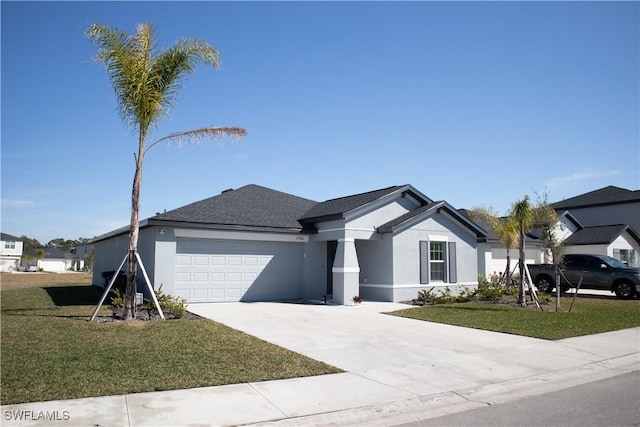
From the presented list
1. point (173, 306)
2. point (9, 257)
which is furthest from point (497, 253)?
point (9, 257)

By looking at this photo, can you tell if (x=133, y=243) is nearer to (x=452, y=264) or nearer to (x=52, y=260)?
(x=452, y=264)

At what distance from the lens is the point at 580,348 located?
9.95m

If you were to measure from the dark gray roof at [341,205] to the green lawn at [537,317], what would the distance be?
4875 millimetres

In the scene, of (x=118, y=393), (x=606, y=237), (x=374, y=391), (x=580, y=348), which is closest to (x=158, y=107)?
(x=118, y=393)

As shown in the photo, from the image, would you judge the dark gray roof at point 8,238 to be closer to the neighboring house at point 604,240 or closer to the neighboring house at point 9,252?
the neighboring house at point 9,252

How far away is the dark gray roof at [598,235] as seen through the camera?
29547 mm

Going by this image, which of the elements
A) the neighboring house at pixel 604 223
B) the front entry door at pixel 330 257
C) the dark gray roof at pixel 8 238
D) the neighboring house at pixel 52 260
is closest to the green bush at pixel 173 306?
the front entry door at pixel 330 257

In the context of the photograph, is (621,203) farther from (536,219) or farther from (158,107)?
(158,107)

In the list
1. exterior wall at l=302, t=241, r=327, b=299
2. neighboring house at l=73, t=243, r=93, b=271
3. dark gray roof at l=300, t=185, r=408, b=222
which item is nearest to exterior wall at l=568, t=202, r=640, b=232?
dark gray roof at l=300, t=185, r=408, b=222

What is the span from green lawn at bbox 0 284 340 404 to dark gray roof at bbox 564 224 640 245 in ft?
90.0

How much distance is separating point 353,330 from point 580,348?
16.9 ft

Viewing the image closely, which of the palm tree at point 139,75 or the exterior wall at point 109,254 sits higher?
the palm tree at point 139,75

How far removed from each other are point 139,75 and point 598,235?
29.9 metres

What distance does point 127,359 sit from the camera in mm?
7855
